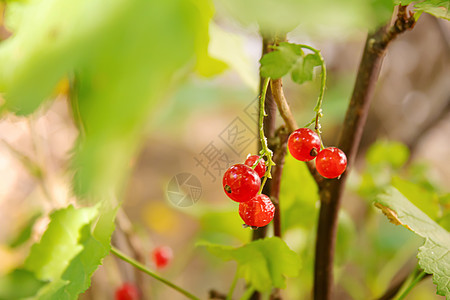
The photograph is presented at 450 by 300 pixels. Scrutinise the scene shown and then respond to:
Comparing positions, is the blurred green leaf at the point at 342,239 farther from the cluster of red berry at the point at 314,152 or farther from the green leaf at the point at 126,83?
the green leaf at the point at 126,83

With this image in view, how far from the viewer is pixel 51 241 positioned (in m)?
0.47

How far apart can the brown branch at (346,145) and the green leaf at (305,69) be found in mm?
117

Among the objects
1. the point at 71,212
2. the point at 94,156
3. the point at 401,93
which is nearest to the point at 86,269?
the point at 71,212

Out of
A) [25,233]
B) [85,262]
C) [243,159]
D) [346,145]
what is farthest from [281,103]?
[243,159]

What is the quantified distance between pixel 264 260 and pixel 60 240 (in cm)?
23

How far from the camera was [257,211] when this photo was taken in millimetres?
323

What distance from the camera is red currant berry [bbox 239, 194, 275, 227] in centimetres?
32

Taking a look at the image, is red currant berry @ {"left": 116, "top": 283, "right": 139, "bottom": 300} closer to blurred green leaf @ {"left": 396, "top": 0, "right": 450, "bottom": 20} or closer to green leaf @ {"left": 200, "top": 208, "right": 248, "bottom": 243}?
green leaf @ {"left": 200, "top": 208, "right": 248, "bottom": 243}

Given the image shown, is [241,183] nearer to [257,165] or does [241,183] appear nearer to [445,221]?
[257,165]

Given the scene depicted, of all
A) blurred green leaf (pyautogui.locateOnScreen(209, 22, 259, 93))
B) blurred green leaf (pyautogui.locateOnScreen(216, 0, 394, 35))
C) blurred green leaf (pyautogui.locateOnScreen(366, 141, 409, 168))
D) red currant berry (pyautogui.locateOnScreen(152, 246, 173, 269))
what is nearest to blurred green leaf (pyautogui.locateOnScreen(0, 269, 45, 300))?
red currant berry (pyautogui.locateOnScreen(152, 246, 173, 269))

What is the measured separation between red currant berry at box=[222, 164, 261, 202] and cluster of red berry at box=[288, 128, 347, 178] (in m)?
0.04

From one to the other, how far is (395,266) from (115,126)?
913 millimetres

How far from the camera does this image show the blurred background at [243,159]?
560 mm

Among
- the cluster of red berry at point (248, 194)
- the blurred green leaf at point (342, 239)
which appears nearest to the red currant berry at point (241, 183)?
the cluster of red berry at point (248, 194)
